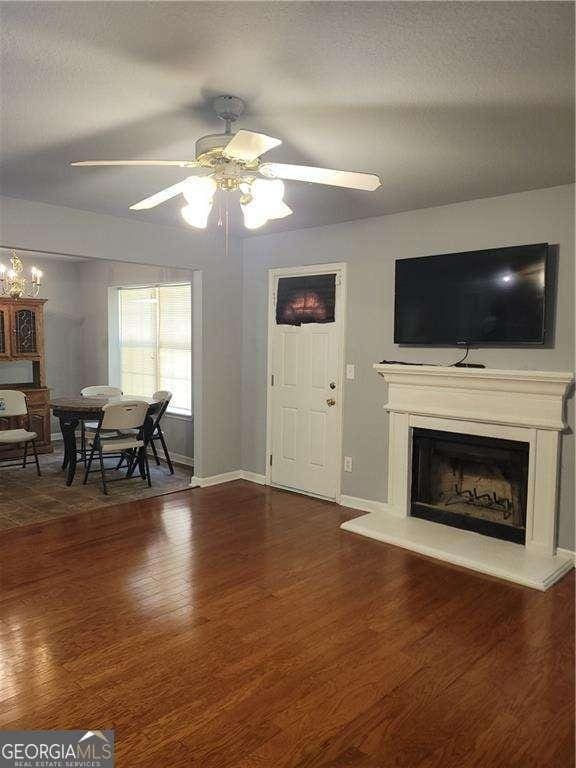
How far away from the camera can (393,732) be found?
203 centimetres

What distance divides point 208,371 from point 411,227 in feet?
7.58

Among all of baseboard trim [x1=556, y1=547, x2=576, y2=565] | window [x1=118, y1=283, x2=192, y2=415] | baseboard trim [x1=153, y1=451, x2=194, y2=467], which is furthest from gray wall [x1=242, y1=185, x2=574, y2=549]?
window [x1=118, y1=283, x2=192, y2=415]

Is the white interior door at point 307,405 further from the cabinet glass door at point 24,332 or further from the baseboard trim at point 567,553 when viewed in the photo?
the cabinet glass door at point 24,332

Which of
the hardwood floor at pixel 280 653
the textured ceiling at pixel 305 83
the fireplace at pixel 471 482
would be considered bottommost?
the hardwood floor at pixel 280 653

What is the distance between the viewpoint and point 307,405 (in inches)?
198

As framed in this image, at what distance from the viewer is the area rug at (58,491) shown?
4.49m

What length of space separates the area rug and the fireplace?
236 centimetres

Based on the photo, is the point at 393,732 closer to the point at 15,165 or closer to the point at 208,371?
the point at 15,165

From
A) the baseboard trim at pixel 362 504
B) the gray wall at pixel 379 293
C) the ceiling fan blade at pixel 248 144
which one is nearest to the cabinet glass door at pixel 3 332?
the gray wall at pixel 379 293

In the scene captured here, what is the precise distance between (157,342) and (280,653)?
4.72 m

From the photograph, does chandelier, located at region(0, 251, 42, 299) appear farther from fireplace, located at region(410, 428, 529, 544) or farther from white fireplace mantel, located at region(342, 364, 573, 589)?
fireplace, located at region(410, 428, 529, 544)

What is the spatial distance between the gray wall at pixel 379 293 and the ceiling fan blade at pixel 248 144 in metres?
2.41

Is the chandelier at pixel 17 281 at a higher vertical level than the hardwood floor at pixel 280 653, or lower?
higher

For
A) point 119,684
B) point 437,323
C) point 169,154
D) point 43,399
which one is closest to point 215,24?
point 169,154
